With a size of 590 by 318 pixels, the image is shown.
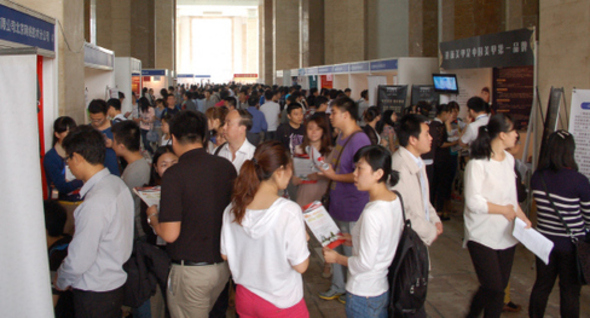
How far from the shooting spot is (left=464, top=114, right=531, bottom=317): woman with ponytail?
346 centimetres

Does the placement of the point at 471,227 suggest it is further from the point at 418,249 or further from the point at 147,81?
the point at 147,81

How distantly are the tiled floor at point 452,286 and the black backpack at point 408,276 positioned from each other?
4.57ft

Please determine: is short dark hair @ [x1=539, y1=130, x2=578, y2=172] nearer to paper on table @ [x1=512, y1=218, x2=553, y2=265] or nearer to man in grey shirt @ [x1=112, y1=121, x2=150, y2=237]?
paper on table @ [x1=512, y1=218, x2=553, y2=265]

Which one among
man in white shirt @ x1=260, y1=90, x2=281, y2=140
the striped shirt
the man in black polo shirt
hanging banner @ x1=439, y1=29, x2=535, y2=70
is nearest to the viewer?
the man in black polo shirt

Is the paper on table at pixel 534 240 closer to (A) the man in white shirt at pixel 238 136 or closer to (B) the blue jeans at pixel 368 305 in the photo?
(B) the blue jeans at pixel 368 305

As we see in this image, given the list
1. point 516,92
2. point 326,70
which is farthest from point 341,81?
point 516,92

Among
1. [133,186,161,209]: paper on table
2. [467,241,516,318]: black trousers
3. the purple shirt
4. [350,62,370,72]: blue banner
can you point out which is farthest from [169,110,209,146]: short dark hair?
[350,62,370,72]: blue banner

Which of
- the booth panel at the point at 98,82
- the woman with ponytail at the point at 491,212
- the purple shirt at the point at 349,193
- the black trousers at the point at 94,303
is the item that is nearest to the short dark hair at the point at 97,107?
the purple shirt at the point at 349,193

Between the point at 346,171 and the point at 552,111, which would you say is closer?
the point at 346,171

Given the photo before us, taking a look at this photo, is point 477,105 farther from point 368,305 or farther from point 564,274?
point 368,305

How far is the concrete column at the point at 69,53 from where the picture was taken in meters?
5.56

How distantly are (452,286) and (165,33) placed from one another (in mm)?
35772

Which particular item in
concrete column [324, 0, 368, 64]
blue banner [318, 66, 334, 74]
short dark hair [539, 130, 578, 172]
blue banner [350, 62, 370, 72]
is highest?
concrete column [324, 0, 368, 64]

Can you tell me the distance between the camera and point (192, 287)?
2.91 m
